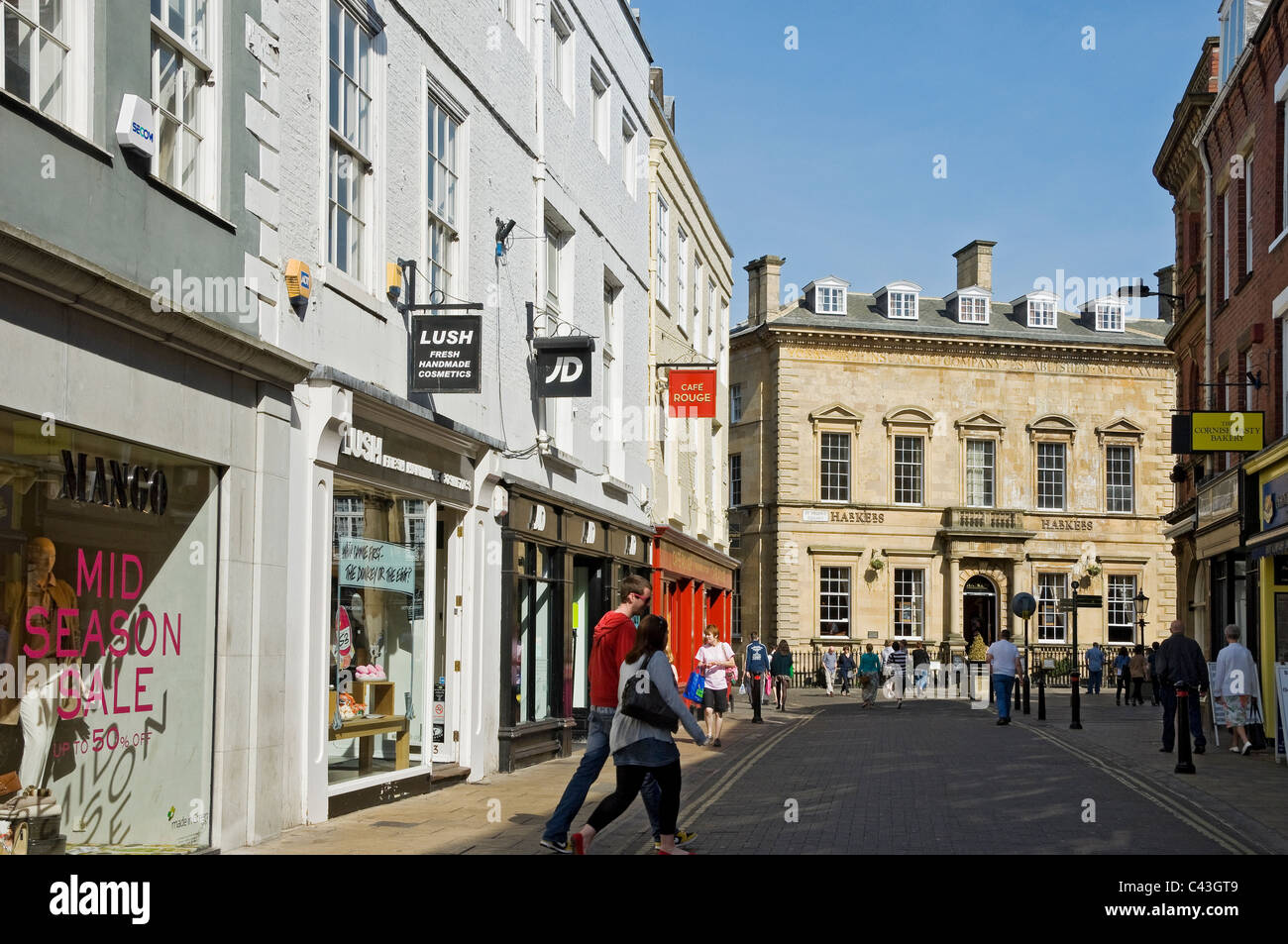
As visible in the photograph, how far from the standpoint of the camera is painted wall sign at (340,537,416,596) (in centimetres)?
1266

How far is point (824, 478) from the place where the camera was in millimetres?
56094

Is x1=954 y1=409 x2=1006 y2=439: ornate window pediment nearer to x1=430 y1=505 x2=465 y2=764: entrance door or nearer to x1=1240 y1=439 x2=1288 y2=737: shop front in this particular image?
x1=1240 y1=439 x2=1288 y2=737: shop front

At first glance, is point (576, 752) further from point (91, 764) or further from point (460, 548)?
point (91, 764)

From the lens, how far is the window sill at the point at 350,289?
473 inches

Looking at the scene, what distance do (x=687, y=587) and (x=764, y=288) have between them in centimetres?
2789

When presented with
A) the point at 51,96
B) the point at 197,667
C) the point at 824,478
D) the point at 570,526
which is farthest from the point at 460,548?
the point at 824,478

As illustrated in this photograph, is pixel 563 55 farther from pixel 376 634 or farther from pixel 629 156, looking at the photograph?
pixel 376 634

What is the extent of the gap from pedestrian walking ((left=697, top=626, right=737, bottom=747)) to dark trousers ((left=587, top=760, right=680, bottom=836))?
11.4m

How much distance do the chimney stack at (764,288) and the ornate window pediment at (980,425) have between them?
8428 millimetres

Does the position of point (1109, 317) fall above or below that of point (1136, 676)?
above

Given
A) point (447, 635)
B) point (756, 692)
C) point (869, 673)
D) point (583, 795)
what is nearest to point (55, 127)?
point (583, 795)

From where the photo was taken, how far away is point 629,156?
1039 inches

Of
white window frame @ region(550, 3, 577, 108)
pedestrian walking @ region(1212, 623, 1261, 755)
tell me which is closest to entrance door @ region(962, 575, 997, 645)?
pedestrian walking @ region(1212, 623, 1261, 755)
